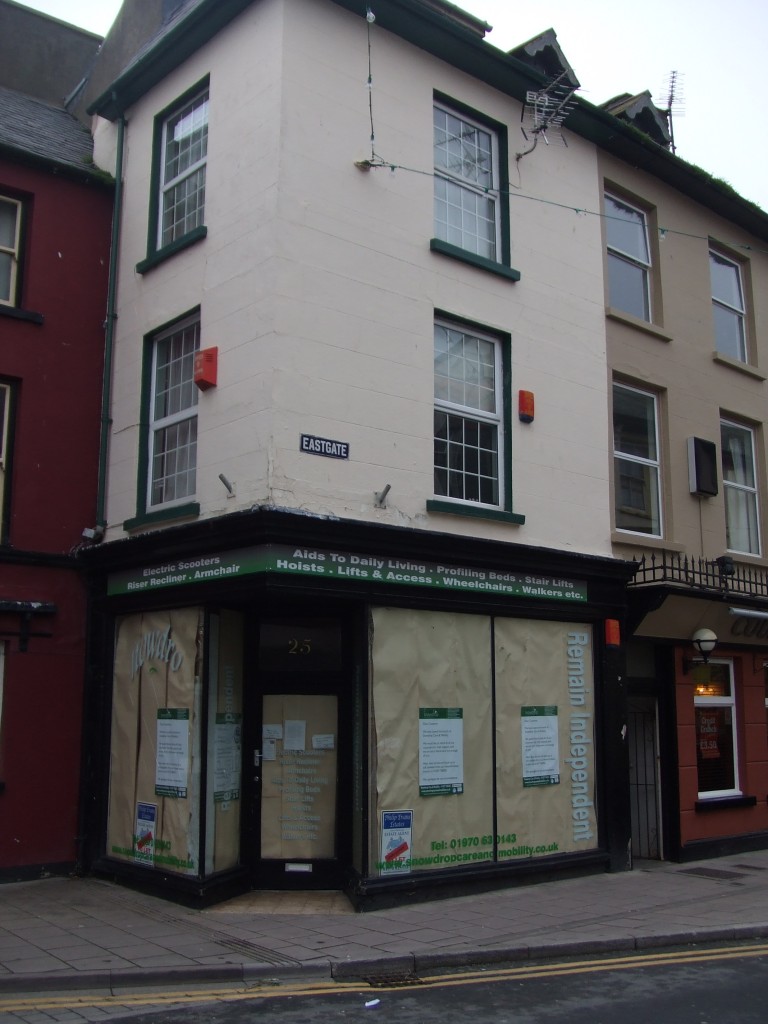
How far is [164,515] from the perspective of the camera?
34.9ft

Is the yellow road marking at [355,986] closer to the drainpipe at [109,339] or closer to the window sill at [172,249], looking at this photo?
the drainpipe at [109,339]

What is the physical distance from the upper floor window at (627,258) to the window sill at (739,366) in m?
1.52

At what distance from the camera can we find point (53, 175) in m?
12.3

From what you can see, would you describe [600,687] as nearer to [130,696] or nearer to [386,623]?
[386,623]

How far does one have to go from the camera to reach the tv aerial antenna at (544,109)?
12555 mm

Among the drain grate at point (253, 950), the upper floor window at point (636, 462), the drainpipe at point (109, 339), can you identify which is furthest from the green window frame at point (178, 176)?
the drain grate at point (253, 950)

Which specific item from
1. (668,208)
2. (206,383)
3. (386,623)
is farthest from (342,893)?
(668,208)

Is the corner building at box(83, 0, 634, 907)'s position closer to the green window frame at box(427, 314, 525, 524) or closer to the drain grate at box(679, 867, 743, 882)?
the green window frame at box(427, 314, 525, 524)

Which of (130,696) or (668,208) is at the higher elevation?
(668,208)

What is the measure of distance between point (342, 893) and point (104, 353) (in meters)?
7.00

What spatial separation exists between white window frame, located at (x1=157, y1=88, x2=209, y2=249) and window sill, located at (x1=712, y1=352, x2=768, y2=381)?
8.25 m

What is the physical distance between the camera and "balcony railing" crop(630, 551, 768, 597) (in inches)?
510

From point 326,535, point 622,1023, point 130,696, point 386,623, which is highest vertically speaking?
point 326,535

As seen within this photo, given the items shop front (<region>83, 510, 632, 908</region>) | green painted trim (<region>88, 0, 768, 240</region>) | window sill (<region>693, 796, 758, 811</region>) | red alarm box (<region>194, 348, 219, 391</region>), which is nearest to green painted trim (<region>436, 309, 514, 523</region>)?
shop front (<region>83, 510, 632, 908</region>)
